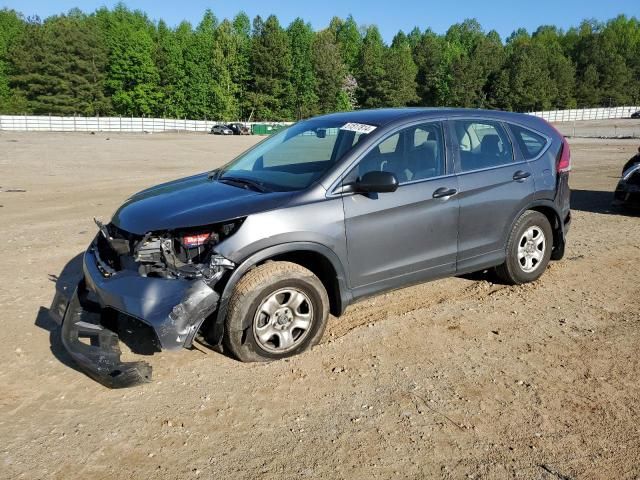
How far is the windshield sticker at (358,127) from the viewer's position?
4.52 metres

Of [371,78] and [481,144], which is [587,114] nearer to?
[371,78]

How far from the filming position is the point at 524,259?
5.55 meters

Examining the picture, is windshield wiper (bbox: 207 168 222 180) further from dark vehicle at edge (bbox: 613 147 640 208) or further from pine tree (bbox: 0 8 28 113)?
pine tree (bbox: 0 8 28 113)

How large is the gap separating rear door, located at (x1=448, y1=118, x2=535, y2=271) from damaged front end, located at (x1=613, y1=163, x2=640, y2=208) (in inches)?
195

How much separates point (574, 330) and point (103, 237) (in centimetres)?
393

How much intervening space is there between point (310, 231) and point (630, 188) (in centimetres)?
749

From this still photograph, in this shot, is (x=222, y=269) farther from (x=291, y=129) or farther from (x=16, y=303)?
(x=16, y=303)

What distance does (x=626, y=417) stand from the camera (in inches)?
129

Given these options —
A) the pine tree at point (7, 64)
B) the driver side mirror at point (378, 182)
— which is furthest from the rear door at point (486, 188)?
the pine tree at point (7, 64)

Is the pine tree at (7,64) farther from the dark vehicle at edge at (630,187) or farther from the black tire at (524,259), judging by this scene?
the black tire at (524,259)

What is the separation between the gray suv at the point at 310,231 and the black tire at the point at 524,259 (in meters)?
0.02

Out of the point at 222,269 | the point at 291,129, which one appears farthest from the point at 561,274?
the point at 222,269

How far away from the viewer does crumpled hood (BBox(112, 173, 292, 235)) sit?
12.4ft

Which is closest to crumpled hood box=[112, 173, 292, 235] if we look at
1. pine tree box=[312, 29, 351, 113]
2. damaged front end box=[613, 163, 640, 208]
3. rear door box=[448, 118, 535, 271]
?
rear door box=[448, 118, 535, 271]
